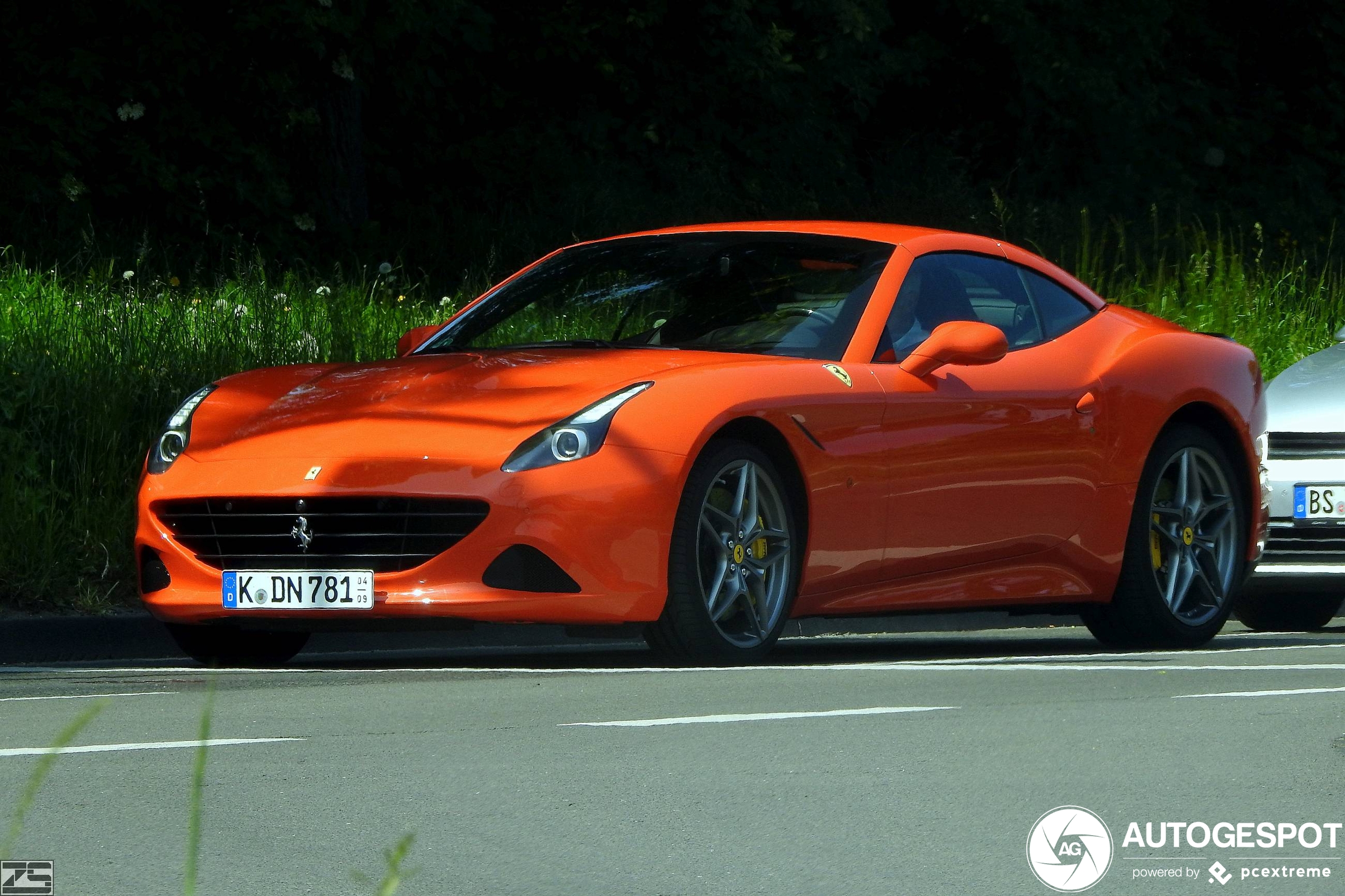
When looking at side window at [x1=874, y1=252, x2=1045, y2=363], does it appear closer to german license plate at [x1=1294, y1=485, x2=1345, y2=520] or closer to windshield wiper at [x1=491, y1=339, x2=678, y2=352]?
windshield wiper at [x1=491, y1=339, x2=678, y2=352]

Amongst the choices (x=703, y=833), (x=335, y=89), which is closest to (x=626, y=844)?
(x=703, y=833)

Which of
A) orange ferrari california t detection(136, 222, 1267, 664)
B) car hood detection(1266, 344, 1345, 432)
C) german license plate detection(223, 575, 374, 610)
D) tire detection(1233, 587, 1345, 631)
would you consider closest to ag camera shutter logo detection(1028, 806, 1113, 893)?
orange ferrari california t detection(136, 222, 1267, 664)

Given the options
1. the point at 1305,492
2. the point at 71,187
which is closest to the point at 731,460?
the point at 1305,492

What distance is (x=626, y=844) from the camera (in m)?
4.52

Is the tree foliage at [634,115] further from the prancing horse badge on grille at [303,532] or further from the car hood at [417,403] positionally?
the prancing horse badge on grille at [303,532]

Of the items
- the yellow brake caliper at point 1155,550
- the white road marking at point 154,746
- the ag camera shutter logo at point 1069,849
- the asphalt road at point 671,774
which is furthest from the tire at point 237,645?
the ag camera shutter logo at point 1069,849

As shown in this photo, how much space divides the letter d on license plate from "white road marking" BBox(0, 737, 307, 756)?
1.44 m

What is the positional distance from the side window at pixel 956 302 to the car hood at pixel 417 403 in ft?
2.79

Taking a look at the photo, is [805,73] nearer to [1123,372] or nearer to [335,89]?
[335,89]

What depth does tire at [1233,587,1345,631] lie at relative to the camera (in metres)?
11.3

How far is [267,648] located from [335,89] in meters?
12.7

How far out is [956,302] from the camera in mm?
8750

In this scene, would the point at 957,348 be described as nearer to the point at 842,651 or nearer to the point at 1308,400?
the point at 842,651

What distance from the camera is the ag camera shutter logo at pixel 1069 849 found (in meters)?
4.25
